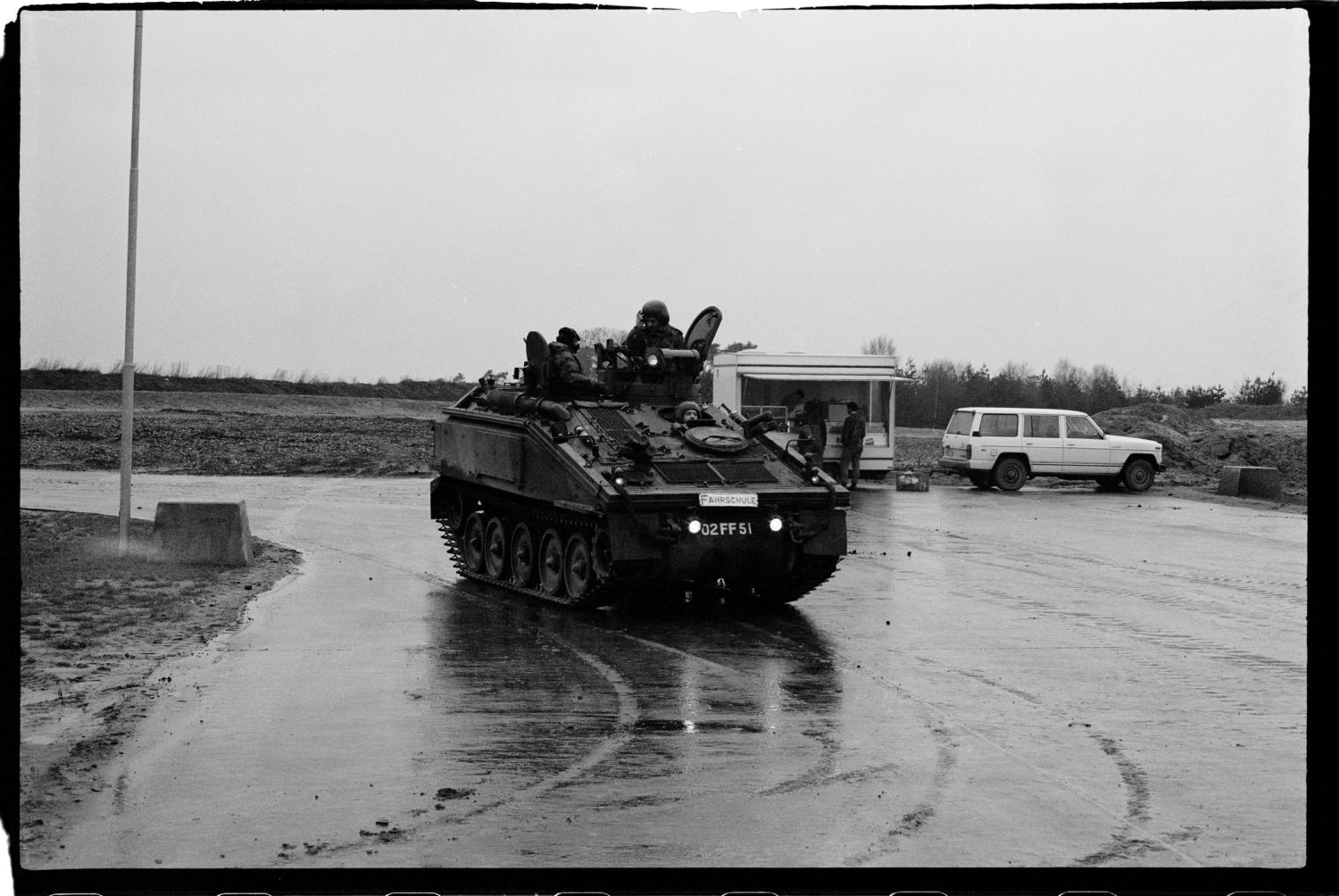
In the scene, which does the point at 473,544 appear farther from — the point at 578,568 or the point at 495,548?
the point at 578,568

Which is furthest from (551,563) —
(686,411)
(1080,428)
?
(1080,428)

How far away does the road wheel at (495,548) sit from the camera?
17.2 m

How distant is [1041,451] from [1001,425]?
0.97m

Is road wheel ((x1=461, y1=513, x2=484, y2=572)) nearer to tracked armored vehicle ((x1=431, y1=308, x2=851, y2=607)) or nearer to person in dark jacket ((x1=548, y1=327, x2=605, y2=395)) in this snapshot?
tracked armored vehicle ((x1=431, y1=308, x2=851, y2=607))

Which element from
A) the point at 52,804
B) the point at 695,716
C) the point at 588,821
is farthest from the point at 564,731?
the point at 52,804

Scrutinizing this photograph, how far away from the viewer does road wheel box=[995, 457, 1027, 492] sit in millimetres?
32938

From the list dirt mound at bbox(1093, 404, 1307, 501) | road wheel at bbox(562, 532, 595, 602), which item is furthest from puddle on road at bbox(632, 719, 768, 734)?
dirt mound at bbox(1093, 404, 1307, 501)

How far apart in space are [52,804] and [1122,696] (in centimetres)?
690

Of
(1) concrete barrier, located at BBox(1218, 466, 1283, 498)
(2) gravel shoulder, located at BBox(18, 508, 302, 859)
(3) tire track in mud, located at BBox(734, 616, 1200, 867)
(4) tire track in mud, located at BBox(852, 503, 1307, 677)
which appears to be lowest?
(2) gravel shoulder, located at BBox(18, 508, 302, 859)

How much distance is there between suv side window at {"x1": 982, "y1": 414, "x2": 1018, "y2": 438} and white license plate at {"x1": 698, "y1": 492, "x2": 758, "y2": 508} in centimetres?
1911

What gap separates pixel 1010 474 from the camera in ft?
108

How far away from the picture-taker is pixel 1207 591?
17188 mm

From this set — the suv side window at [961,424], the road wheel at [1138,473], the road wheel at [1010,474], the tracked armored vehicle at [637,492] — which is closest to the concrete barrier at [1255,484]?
the road wheel at [1138,473]
